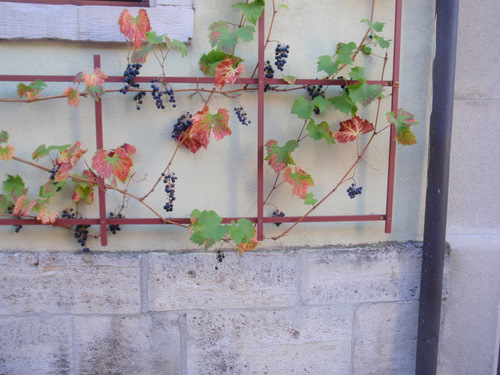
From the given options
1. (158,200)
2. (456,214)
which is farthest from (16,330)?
(456,214)

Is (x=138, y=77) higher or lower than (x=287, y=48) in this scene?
lower

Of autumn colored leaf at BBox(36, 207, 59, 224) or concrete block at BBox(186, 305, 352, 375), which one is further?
concrete block at BBox(186, 305, 352, 375)

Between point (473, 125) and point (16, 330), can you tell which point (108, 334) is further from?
point (473, 125)

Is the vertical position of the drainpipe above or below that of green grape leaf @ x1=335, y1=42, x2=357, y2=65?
below

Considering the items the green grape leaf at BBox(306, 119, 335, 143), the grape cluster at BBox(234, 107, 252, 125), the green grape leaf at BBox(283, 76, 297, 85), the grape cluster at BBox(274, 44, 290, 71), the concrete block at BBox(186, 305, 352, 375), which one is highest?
the grape cluster at BBox(274, 44, 290, 71)

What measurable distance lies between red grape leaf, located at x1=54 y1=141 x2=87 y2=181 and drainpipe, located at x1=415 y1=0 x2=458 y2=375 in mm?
1513

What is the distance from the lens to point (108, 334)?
1885mm

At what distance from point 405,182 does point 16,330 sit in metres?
1.89

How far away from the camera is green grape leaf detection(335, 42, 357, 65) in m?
1.74

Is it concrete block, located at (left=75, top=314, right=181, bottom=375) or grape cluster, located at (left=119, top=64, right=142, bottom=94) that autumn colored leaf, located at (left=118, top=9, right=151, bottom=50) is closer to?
grape cluster, located at (left=119, top=64, right=142, bottom=94)

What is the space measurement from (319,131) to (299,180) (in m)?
0.23

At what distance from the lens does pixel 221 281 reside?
6.21 ft

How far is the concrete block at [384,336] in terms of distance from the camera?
6.48ft

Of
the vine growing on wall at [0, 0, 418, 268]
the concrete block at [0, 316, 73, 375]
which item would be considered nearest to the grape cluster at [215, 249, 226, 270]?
the vine growing on wall at [0, 0, 418, 268]
